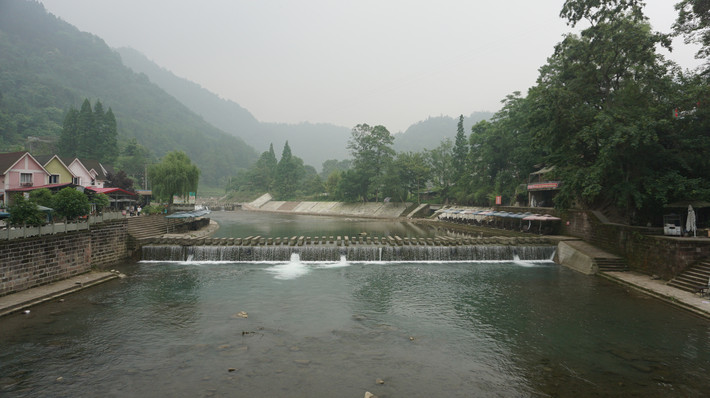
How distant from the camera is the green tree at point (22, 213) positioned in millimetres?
18219

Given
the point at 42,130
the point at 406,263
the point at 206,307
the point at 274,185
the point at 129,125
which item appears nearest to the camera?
the point at 206,307

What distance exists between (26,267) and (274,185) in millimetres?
102917

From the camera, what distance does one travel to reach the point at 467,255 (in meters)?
29.8

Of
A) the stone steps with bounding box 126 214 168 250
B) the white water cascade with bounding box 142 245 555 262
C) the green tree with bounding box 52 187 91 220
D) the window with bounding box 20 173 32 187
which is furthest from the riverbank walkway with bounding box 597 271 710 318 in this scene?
the window with bounding box 20 173 32 187

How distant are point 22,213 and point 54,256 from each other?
2979 mm

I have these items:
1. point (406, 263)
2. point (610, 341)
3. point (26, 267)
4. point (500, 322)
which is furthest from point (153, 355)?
point (406, 263)

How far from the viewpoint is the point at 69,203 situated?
22953mm

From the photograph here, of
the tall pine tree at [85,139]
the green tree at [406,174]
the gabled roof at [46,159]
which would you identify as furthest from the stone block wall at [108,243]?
the tall pine tree at [85,139]

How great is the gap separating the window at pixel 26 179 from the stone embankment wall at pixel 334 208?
55.0 meters

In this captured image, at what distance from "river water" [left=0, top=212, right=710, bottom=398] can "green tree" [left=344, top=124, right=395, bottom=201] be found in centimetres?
6117

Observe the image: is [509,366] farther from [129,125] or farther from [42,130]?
[129,125]

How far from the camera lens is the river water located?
10.5 m

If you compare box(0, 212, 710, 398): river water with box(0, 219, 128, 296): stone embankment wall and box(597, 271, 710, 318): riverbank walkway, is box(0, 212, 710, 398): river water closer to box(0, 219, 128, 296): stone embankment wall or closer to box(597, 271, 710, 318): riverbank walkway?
box(597, 271, 710, 318): riverbank walkway

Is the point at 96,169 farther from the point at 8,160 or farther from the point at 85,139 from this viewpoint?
the point at 85,139
